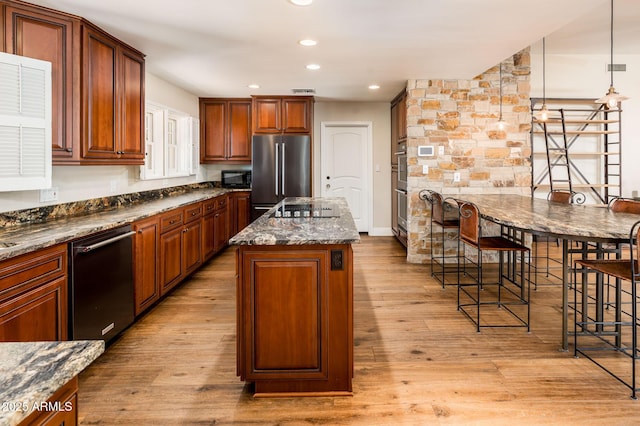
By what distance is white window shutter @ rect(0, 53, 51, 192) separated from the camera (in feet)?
7.52

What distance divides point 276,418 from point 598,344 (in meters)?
2.29

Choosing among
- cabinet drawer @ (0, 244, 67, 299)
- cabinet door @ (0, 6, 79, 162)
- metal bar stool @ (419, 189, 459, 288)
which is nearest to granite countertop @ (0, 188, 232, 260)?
cabinet drawer @ (0, 244, 67, 299)

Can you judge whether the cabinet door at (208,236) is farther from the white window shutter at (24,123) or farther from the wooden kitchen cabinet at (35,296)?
the wooden kitchen cabinet at (35,296)

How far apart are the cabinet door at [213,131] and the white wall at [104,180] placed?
15.7 inches

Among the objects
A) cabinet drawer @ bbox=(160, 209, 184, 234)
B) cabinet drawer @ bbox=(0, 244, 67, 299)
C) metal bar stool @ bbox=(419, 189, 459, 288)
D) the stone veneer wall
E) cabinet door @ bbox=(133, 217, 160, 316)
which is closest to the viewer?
cabinet drawer @ bbox=(0, 244, 67, 299)

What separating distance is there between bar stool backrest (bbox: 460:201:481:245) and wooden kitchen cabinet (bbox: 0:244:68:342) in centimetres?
282

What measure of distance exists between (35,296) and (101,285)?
590 mm

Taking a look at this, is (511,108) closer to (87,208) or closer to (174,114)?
(174,114)

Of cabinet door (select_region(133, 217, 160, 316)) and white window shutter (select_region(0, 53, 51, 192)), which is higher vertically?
white window shutter (select_region(0, 53, 51, 192))

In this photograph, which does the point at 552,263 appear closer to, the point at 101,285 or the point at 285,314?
the point at 285,314

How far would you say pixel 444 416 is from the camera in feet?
6.53

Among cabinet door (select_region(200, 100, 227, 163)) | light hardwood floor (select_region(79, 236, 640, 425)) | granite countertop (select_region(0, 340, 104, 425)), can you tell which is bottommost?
light hardwood floor (select_region(79, 236, 640, 425))

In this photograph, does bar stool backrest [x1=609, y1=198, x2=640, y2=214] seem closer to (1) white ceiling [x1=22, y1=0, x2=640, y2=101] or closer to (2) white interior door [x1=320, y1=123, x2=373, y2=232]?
(1) white ceiling [x1=22, y1=0, x2=640, y2=101]

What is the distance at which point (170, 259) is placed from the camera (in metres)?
3.86
